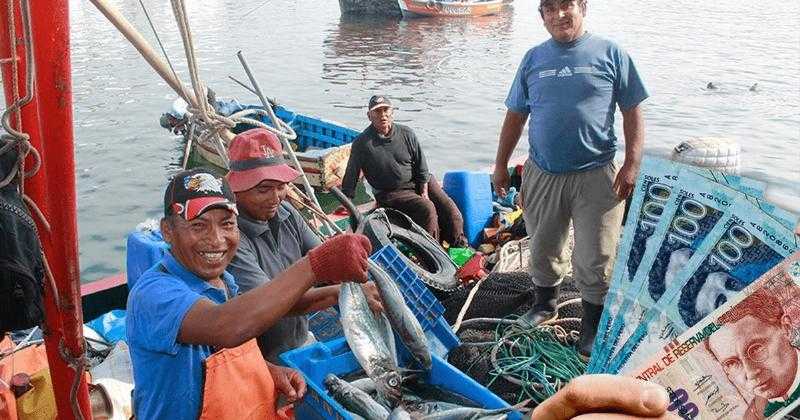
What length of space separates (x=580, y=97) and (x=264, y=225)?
2.16 meters

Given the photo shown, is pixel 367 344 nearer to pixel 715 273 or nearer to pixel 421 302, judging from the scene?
pixel 421 302

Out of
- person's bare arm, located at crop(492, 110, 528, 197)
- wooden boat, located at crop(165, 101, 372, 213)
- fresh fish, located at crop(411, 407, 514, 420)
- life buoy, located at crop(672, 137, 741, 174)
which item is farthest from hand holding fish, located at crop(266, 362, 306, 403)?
wooden boat, located at crop(165, 101, 372, 213)

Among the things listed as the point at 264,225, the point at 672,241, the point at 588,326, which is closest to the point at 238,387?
the point at 264,225

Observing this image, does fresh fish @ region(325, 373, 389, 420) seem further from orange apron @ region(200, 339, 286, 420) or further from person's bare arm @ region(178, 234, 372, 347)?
person's bare arm @ region(178, 234, 372, 347)

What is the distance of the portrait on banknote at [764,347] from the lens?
1.86 meters

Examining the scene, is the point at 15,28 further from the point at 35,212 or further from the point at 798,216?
the point at 798,216

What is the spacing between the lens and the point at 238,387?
2447 mm

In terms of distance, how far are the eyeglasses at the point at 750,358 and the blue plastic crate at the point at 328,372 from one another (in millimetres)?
865

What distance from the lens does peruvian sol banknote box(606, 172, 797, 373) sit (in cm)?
244

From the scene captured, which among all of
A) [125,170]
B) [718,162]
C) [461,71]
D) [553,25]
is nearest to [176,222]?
[553,25]

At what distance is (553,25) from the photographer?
420 centimetres

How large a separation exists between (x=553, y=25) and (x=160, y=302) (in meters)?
3.07

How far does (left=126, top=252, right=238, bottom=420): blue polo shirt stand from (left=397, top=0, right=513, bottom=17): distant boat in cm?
3840

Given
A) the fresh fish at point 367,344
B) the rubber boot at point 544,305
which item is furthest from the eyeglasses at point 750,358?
the rubber boot at point 544,305
